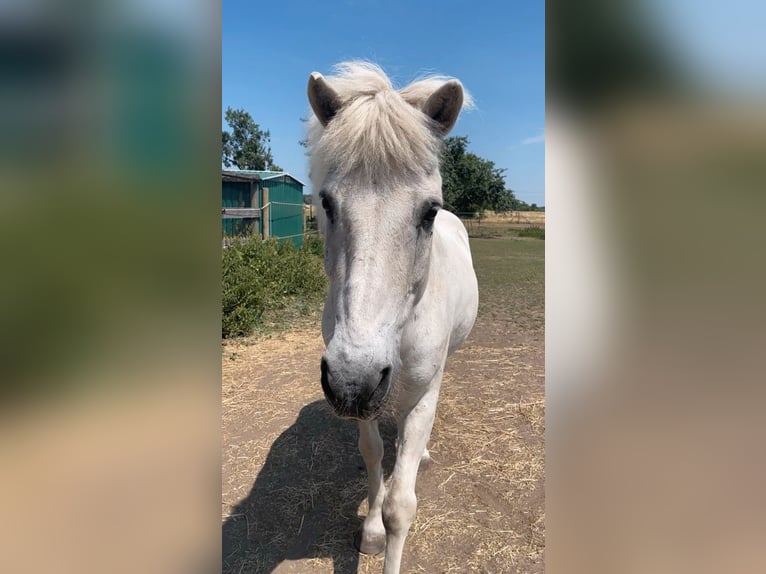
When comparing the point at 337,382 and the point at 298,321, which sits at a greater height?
the point at 337,382

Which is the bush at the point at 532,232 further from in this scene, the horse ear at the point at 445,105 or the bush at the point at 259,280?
the horse ear at the point at 445,105

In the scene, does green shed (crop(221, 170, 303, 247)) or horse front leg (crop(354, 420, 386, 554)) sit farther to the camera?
green shed (crop(221, 170, 303, 247))

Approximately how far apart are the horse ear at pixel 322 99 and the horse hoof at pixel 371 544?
2.30 metres

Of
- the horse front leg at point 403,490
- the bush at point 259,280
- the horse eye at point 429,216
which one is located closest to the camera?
the horse eye at point 429,216

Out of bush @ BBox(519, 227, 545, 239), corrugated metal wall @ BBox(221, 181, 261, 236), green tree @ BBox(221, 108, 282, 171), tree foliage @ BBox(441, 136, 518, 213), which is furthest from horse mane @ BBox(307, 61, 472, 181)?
green tree @ BBox(221, 108, 282, 171)

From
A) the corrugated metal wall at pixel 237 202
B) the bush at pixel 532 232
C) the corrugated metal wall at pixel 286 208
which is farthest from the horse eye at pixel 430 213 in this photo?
the bush at pixel 532 232

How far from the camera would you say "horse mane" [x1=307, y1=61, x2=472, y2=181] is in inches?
57.5

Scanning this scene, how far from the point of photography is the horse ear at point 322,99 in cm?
159

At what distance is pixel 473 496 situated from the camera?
9.24 feet

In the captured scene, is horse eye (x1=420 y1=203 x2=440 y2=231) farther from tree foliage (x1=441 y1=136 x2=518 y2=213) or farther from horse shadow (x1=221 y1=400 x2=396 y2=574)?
tree foliage (x1=441 y1=136 x2=518 y2=213)
